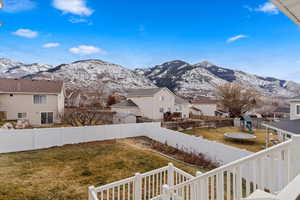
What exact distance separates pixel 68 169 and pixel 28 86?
1534 cm

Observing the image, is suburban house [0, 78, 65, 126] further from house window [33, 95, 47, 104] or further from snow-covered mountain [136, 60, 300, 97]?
snow-covered mountain [136, 60, 300, 97]

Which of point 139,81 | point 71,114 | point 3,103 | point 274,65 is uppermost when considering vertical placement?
point 139,81

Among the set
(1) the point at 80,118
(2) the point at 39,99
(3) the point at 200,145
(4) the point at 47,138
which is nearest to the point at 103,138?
(4) the point at 47,138

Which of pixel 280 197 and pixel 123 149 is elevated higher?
pixel 280 197

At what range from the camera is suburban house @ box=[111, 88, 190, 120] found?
21766 mm

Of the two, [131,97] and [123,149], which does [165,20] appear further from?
[123,149]

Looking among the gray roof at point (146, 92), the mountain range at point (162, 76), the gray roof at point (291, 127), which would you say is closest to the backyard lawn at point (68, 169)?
the gray roof at point (291, 127)

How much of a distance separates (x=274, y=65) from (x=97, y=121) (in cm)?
2502

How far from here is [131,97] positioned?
24.7 metres

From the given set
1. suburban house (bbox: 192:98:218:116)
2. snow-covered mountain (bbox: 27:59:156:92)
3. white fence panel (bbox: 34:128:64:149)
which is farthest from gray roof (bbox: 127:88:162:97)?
snow-covered mountain (bbox: 27:59:156:92)

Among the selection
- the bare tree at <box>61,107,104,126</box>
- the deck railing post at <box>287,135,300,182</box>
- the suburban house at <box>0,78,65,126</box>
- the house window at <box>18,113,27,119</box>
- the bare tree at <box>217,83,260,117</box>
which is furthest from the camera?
the bare tree at <box>217,83,260,117</box>

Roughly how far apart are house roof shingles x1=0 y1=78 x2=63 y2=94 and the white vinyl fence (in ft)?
33.0

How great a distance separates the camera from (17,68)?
78125mm


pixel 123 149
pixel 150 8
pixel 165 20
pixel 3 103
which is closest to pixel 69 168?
pixel 123 149
